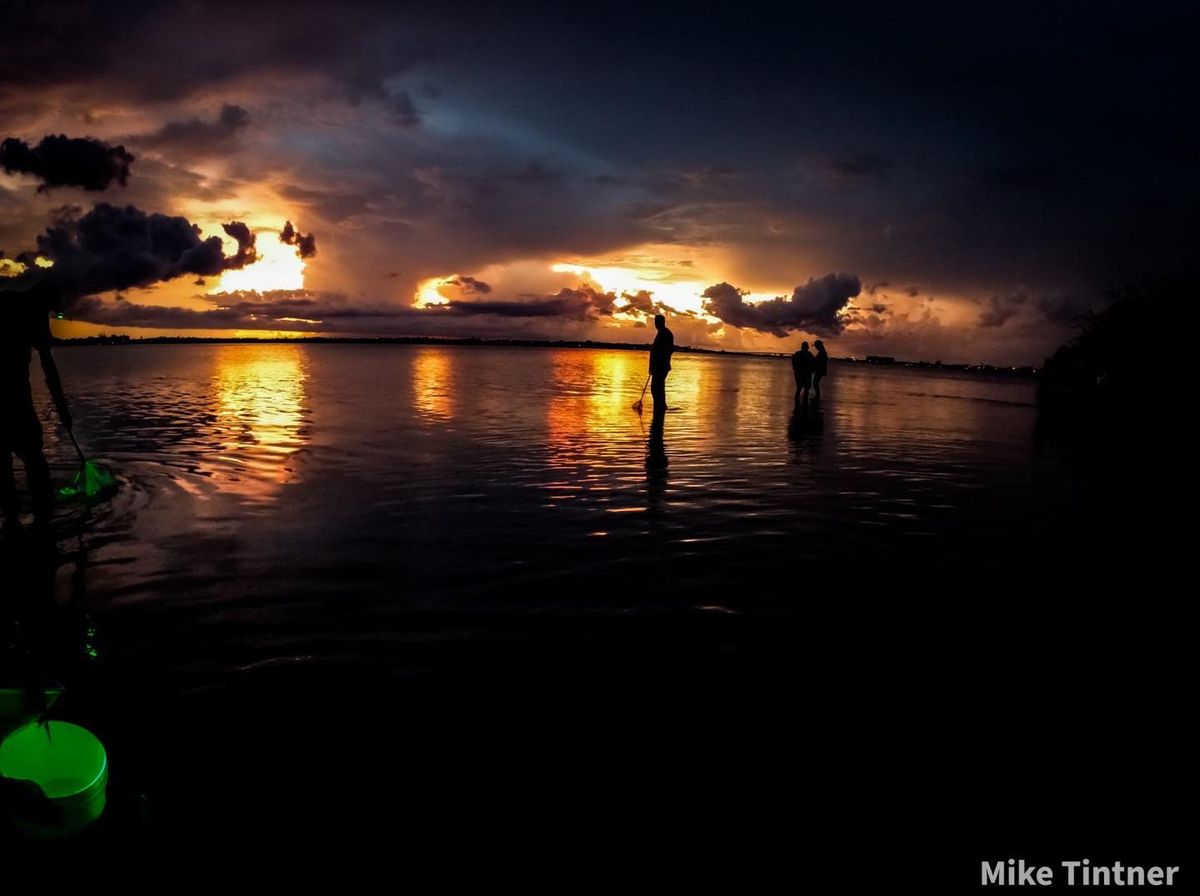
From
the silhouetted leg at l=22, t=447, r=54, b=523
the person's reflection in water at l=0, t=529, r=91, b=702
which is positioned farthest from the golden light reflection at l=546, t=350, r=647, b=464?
the person's reflection in water at l=0, t=529, r=91, b=702

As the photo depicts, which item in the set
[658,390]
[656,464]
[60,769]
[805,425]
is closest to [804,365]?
[805,425]

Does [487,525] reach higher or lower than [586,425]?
lower

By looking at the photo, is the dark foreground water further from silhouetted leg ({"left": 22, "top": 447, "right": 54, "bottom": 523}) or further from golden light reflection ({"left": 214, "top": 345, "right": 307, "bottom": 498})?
silhouetted leg ({"left": 22, "top": 447, "right": 54, "bottom": 523})

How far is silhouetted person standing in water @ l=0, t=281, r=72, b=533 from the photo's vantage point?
794cm

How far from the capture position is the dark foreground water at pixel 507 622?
3668mm

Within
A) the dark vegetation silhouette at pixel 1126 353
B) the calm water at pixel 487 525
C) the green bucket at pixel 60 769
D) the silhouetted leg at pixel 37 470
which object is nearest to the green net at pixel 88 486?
the calm water at pixel 487 525

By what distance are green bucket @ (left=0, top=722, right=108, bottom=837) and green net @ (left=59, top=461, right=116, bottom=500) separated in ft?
28.2

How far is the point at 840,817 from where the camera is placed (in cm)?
329

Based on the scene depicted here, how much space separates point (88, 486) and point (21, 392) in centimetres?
203

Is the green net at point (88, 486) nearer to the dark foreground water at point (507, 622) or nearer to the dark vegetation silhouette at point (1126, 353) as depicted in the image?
the dark foreground water at point (507, 622)

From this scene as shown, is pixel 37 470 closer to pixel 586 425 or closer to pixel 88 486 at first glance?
pixel 88 486

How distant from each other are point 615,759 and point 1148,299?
5836 centimetres

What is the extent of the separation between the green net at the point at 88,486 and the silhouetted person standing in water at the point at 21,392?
2.93 ft

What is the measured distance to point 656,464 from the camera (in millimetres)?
13727
